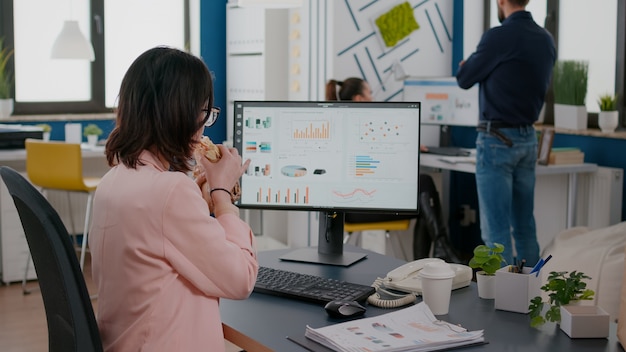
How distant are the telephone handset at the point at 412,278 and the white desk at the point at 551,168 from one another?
2.42 m

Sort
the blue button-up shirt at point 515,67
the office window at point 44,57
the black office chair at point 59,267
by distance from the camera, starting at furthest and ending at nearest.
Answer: the office window at point 44,57
the blue button-up shirt at point 515,67
the black office chair at point 59,267

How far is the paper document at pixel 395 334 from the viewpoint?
62.2 inches

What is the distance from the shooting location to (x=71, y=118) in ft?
19.6

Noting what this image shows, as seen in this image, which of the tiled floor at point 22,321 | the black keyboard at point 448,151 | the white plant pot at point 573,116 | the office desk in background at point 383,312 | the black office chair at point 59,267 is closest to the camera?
the black office chair at point 59,267

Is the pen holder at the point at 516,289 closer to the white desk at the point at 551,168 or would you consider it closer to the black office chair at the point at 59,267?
the black office chair at the point at 59,267

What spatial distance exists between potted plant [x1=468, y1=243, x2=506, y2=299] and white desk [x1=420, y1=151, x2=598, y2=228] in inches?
99.2

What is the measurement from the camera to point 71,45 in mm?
5473

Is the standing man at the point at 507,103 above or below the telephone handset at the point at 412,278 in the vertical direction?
above

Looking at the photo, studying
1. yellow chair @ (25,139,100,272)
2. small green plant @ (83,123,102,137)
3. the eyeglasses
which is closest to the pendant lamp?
small green plant @ (83,123,102,137)

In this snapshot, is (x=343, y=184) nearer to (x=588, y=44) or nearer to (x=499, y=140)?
(x=499, y=140)

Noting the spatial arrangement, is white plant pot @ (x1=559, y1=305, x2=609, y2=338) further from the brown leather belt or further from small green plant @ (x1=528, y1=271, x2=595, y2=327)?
the brown leather belt

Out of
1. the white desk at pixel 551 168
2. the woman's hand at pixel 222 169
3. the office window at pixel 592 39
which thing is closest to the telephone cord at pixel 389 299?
the woman's hand at pixel 222 169

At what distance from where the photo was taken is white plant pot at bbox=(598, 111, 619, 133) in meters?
4.53

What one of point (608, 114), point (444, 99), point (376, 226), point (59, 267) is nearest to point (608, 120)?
point (608, 114)
